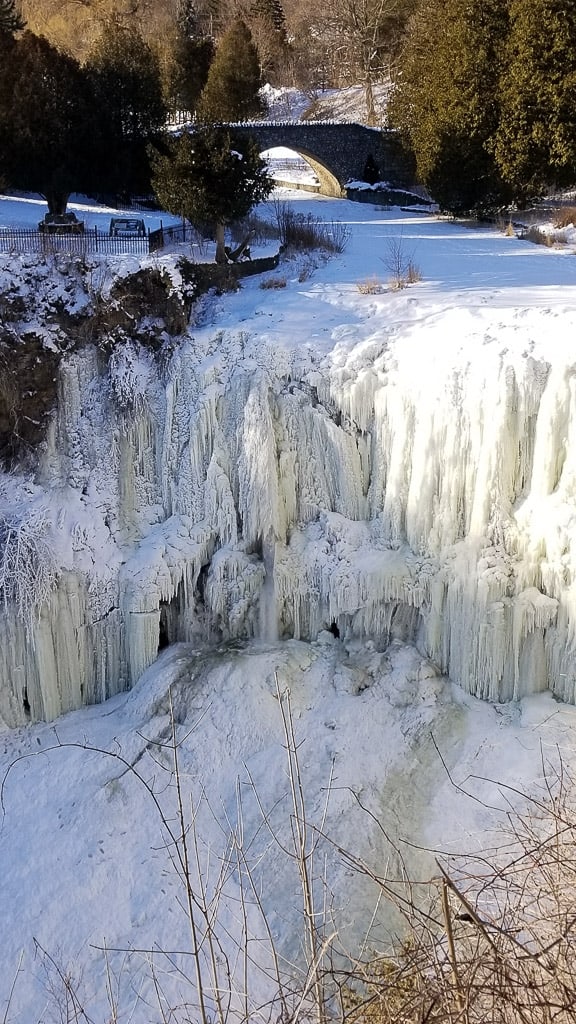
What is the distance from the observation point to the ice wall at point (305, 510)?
9.22 metres

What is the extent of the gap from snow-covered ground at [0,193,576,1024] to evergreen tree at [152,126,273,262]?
3703mm

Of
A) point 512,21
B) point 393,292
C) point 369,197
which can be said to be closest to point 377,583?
point 393,292

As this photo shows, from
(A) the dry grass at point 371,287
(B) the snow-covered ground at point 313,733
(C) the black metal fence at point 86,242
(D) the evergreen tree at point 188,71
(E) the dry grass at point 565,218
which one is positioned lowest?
(B) the snow-covered ground at point 313,733

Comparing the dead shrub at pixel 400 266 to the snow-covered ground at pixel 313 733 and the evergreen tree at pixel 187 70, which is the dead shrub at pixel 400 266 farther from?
the evergreen tree at pixel 187 70

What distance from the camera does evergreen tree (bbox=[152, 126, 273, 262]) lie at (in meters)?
14.1

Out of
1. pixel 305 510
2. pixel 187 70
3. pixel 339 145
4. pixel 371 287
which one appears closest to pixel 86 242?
pixel 371 287

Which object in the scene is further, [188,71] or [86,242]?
[188,71]

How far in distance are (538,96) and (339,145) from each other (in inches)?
482

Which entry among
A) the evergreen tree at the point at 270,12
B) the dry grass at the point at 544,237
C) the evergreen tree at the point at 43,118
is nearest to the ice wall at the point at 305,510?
the dry grass at the point at 544,237

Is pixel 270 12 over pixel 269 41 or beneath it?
over

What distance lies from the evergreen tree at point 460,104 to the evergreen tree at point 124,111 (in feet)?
24.7

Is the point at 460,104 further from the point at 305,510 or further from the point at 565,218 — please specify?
the point at 305,510

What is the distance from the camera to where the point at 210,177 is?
14.3 meters

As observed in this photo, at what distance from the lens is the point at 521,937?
229 inches
